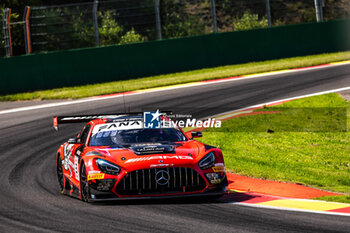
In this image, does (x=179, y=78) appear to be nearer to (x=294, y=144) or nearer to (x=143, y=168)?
(x=294, y=144)

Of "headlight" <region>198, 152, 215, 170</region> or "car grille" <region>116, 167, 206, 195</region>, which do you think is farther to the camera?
"headlight" <region>198, 152, 215, 170</region>

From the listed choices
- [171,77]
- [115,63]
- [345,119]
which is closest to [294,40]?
[171,77]

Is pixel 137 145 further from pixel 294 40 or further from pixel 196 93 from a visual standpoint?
pixel 294 40

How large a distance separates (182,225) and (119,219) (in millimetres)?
904

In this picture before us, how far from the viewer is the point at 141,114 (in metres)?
10.9

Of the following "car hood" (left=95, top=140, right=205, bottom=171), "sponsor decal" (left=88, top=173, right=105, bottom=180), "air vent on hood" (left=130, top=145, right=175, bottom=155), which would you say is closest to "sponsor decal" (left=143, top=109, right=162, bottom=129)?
"car hood" (left=95, top=140, right=205, bottom=171)

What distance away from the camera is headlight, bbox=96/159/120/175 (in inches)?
348

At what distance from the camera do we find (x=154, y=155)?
9.05 m

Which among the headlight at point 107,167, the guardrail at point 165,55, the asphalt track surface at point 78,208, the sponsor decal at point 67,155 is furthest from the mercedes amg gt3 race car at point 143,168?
the guardrail at point 165,55

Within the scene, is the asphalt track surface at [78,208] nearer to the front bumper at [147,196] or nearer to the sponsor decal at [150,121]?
the front bumper at [147,196]

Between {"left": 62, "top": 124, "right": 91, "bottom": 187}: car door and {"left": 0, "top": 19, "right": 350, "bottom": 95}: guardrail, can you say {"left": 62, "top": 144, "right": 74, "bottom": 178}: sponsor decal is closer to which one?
{"left": 62, "top": 124, "right": 91, "bottom": 187}: car door

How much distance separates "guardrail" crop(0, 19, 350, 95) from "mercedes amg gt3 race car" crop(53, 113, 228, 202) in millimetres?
17230

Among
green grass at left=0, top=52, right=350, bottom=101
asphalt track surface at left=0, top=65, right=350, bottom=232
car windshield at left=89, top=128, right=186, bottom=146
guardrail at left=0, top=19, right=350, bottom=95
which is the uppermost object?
guardrail at left=0, top=19, right=350, bottom=95

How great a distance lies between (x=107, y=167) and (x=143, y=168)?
527mm
